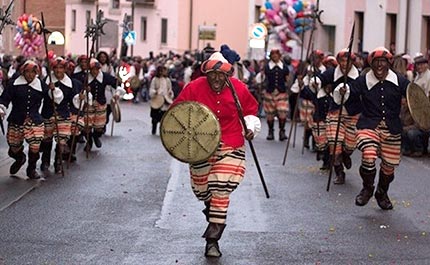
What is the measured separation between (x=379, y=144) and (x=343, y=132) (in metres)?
3.39

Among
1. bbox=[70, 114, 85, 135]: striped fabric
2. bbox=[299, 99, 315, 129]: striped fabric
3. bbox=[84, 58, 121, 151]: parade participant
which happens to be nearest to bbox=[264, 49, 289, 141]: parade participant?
bbox=[299, 99, 315, 129]: striped fabric

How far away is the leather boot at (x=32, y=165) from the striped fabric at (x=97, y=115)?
4024 mm

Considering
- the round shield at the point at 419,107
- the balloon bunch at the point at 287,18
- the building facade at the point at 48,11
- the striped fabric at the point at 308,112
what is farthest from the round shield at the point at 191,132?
the balloon bunch at the point at 287,18

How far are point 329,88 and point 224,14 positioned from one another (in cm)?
3518

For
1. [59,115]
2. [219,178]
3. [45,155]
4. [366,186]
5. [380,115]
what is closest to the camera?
[219,178]

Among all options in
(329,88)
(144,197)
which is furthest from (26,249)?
(329,88)

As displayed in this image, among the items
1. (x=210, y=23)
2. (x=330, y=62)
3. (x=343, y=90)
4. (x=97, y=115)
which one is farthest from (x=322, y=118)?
(x=210, y=23)

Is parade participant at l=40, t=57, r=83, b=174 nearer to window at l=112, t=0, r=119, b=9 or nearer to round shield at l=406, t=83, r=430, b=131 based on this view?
round shield at l=406, t=83, r=430, b=131

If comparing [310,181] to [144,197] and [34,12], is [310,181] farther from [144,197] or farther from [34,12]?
[34,12]

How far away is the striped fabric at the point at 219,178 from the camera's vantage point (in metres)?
10.8

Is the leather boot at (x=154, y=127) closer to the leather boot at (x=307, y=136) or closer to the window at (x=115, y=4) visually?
the leather boot at (x=307, y=136)

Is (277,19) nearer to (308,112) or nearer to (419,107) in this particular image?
(308,112)

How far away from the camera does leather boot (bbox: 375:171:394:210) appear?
13.6m

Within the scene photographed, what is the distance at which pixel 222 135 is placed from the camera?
11.0m
